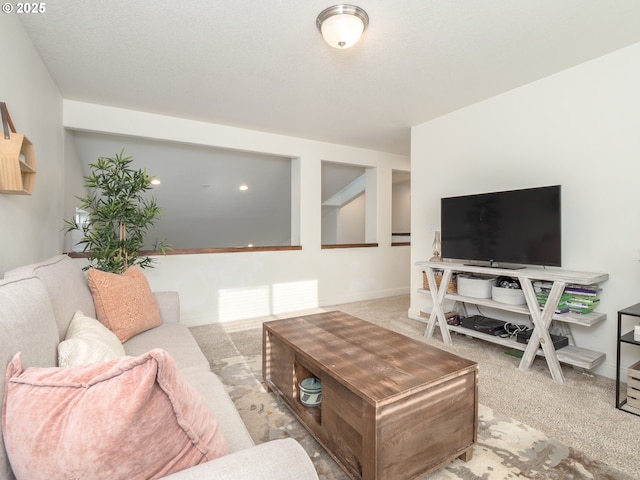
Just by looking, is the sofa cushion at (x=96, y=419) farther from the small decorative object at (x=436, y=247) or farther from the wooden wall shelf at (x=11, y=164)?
the small decorative object at (x=436, y=247)

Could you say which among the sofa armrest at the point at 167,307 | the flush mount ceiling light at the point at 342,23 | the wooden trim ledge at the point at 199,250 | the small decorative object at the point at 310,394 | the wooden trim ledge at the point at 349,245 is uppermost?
the flush mount ceiling light at the point at 342,23

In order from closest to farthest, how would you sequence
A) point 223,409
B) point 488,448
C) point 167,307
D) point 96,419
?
1. point 96,419
2. point 223,409
3. point 488,448
4. point 167,307

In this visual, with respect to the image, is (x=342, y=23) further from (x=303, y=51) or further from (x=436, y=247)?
(x=436, y=247)

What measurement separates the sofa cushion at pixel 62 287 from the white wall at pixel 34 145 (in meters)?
0.32

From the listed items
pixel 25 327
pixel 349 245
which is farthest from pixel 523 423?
pixel 349 245

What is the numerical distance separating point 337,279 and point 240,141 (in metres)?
2.26

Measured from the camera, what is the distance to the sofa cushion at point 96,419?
0.58 metres

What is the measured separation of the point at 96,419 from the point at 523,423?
6.77ft

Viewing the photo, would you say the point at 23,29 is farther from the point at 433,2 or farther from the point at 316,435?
the point at 316,435

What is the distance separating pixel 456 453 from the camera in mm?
1455

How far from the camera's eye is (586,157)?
98.3 inches

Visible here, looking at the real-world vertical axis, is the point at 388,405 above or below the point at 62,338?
below

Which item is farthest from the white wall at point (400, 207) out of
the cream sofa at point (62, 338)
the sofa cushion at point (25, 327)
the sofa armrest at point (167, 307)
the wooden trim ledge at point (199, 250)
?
the sofa cushion at point (25, 327)
